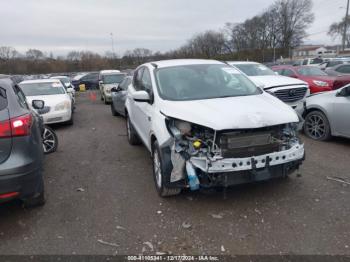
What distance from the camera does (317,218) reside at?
→ 3.19 meters

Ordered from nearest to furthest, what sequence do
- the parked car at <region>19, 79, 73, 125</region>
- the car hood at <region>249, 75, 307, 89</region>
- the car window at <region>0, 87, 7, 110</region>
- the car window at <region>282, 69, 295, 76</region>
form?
1. the car window at <region>0, 87, 7, 110</region>
2. the car hood at <region>249, 75, 307, 89</region>
3. the parked car at <region>19, 79, 73, 125</region>
4. the car window at <region>282, 69, 295, 76</region>

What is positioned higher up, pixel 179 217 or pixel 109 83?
pixel 109 83

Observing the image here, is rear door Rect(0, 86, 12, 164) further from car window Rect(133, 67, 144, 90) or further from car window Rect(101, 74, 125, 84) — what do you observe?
car window Rect(101, 74, 125, 84)

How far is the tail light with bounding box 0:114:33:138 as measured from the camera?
113 inches

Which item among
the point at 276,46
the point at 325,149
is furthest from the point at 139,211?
the point at 276,46

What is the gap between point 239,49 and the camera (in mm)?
69938

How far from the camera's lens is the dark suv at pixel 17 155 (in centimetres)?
286

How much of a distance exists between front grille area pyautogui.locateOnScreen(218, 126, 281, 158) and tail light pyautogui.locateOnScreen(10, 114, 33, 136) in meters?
2.10

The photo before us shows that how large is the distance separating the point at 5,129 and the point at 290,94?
6983 mm

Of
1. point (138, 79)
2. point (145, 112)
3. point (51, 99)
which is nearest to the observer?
point (145, 112)

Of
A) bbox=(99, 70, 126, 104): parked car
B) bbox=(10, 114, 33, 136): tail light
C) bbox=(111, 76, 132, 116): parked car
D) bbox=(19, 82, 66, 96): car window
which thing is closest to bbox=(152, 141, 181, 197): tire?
bbox=(10, 114, 33, 136): tail light

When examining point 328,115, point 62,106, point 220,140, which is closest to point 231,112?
point 220,140

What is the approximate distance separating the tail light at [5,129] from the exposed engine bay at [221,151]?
1.71 m

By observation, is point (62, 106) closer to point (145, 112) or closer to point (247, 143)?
point (145, 112)
